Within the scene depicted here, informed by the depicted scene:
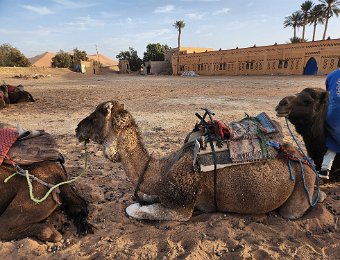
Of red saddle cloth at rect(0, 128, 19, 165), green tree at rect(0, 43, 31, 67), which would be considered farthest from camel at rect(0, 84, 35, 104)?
green tree at rect(0, 43, 31, 67)

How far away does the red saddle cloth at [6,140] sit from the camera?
3353 mm

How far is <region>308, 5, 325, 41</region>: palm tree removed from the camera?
55.2 meters

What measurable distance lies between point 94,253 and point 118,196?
1.32 meters

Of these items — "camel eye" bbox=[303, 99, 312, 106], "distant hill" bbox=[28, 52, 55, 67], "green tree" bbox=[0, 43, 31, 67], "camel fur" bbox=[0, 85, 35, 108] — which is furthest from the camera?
"distant hill" bbox=[28, 52, 55, 67]

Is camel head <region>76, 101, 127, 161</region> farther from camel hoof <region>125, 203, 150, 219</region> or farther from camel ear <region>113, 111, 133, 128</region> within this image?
camel hoof <region>125, 203, 150, 219</region>

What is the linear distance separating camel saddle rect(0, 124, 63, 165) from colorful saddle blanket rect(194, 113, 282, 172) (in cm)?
169

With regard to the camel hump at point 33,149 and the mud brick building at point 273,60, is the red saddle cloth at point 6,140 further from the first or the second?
the mud brick building at point 273,60

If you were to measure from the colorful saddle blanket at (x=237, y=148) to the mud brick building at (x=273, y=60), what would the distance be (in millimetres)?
35273

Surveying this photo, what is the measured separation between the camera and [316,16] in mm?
56094

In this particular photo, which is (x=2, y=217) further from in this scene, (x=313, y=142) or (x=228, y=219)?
(x=313, y=142)

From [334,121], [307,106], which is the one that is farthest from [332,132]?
[307,106]

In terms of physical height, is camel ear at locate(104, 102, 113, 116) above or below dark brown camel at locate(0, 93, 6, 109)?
above

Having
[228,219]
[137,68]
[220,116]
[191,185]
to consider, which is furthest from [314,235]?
[137,68]

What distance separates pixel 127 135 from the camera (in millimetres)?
3736
